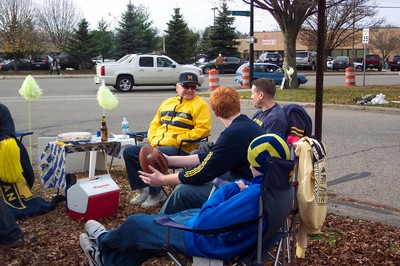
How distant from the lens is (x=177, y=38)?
1886 inches

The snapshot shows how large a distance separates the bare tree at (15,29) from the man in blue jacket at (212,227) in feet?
134

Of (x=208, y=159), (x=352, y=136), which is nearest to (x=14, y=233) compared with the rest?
(x=208, y=159)

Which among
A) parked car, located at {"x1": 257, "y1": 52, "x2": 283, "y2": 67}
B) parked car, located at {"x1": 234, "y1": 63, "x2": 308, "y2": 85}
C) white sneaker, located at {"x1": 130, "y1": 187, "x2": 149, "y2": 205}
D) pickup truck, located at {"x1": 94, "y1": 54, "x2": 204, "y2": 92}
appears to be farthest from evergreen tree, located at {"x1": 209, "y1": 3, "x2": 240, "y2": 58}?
white sneaker, located at {"x1": 130, "y1": 187, "x2": 149, "y2": 205}

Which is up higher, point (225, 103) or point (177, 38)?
point (177, 38)

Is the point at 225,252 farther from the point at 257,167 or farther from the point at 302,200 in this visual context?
the point at 302,200

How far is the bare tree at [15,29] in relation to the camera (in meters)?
40.9

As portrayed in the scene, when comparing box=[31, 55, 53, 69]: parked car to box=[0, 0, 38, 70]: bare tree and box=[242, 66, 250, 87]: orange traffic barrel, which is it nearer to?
box=[0, 0, 38, 70]: bare tree

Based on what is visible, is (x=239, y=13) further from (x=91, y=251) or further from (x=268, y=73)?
(x=91, y=251)

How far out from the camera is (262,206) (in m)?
2.67

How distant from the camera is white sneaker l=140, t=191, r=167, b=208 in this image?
523 cm

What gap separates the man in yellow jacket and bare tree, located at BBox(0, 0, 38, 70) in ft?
126

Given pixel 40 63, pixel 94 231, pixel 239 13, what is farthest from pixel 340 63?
pixel 94 231

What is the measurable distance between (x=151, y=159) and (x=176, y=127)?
5.32 feet

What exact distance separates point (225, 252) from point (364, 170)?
Answer: 4.99 m
